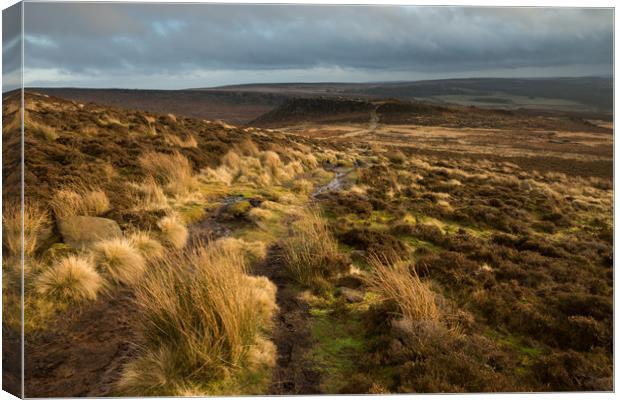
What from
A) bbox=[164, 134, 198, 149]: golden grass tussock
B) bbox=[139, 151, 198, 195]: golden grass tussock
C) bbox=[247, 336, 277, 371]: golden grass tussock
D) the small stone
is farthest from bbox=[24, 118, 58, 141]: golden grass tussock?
Answer: bbox=[247, 336, 277, 371]: golden grass tussock

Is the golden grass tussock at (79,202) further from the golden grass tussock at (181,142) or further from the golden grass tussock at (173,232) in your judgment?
the golden grass tussock at (181,142)

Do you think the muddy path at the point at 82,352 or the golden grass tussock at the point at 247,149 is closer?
the muddy path at the point at 82,352

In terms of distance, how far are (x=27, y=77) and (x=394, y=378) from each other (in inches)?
170

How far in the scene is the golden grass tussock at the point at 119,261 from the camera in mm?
4965

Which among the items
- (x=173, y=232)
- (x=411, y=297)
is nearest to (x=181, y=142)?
(x=173, y=232)

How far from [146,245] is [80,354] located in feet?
8.19

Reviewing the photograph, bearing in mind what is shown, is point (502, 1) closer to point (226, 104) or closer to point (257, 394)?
point (257, 394)

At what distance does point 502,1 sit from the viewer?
14.6ft

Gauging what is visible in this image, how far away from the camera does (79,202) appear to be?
22.4ft

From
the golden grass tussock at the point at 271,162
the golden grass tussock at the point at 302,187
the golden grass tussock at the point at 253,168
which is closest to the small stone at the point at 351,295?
the golden grass tussock at the point at 302,187

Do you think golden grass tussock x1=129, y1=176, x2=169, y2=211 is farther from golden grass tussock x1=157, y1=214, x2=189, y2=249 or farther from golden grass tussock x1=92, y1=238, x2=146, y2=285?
golden grass tussock x1=92, y1=238, x2=146, y2=285

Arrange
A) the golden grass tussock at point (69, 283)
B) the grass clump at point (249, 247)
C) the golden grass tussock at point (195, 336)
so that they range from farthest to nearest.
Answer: the grass clump at point (249, 247) < the golden grass tussock at point (69, 283) < the golden grass tussock at point (195, 336)

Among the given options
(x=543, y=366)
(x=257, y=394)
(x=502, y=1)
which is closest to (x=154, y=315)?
(x=257, y=394)

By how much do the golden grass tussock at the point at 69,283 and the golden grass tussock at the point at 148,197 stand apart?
2.87 metres
